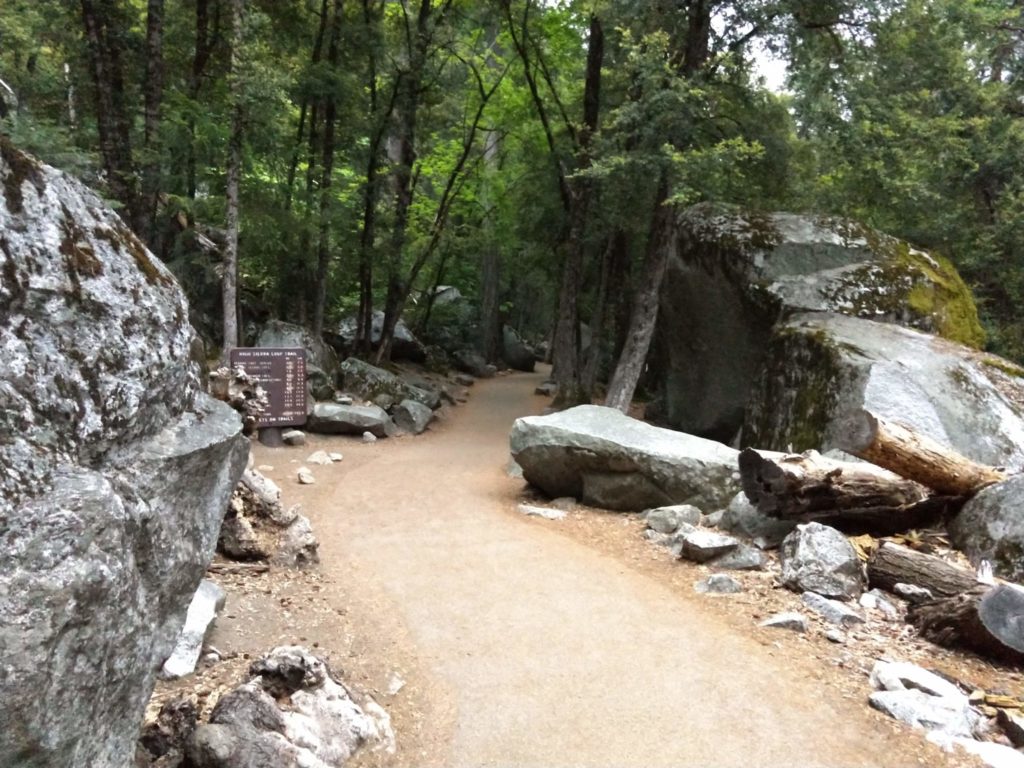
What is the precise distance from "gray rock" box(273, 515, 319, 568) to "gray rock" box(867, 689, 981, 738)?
4579 mm

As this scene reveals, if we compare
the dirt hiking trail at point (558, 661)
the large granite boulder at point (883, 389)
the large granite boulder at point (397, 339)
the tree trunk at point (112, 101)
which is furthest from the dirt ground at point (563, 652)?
the large granite boulder at point (397, 339)

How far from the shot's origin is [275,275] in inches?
659

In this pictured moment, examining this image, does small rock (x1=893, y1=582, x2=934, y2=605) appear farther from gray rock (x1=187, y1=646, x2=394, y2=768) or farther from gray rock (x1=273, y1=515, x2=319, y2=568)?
gray rock (x1=273, y1=515, x2=319, y2=568)

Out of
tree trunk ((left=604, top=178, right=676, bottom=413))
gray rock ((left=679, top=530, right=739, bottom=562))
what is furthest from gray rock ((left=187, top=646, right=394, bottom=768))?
tree trunk ((left=604, top=178, right=676, bottom=413))

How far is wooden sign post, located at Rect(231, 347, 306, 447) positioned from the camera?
11633 mm

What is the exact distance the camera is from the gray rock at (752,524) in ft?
24.6

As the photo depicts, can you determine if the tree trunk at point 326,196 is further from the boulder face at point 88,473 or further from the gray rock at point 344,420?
the boulder face at point 88,473

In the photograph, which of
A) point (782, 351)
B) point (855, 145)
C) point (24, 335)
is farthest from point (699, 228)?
point (24, 335)

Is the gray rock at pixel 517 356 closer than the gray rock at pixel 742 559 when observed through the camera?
No

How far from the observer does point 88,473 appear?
2.69 meters

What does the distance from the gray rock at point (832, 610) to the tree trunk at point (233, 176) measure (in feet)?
30.0

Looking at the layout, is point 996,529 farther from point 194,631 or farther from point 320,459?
point 320,459

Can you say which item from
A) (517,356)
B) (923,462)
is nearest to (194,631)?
(923,462)

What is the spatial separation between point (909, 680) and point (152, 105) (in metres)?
13.6
